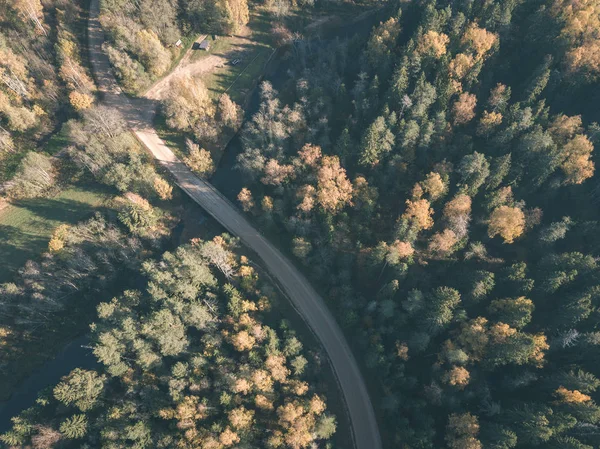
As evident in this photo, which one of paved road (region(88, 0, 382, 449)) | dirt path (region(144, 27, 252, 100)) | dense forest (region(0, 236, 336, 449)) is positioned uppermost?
dirt path (region(144, 27, 252, 100))

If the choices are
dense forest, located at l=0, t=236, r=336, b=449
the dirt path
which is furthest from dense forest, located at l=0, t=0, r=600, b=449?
the dirt path

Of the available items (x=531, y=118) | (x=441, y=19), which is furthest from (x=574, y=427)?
(x=441, y=19)

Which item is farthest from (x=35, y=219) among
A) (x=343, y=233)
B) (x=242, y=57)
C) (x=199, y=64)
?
(x=343, y=233)

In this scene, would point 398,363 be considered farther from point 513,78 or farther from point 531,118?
point 513,78

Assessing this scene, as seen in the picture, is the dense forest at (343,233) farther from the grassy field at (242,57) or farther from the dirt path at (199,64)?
the grassy field at (242,57)

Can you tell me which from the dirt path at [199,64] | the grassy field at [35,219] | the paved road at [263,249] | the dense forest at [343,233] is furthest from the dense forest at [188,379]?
the dirt path at [199,64]

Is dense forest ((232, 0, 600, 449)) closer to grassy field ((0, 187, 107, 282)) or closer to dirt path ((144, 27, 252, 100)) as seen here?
dirt path ((144, 27, 252, 100))
